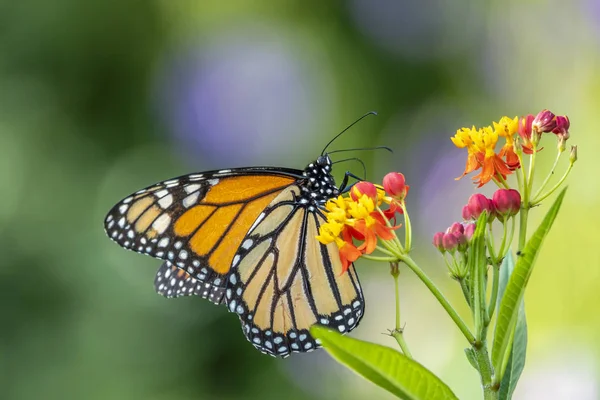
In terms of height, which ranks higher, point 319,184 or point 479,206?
point 319,184

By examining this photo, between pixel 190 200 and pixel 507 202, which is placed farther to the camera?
pixel 190 200

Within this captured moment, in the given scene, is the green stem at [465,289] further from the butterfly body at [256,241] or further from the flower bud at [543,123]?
the butterfly body at [256,241]


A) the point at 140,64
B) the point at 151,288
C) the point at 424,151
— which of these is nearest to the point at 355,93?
the point at 424,151

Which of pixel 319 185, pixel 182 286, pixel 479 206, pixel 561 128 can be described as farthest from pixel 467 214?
pixel 182 286

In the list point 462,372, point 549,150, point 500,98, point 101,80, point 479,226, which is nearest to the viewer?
point 479,226

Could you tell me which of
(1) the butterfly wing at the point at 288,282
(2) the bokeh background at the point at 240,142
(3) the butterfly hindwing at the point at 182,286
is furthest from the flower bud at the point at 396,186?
(2) the bokeh background at the point at 240,142

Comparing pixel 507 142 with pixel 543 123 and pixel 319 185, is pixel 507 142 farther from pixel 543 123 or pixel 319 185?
pixel 319 185

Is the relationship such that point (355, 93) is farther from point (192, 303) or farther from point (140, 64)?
point (192, 303)

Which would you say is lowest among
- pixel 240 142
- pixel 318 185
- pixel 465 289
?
pixel 465 289
